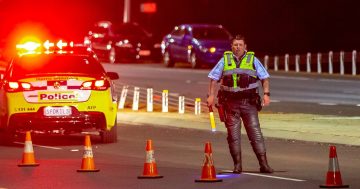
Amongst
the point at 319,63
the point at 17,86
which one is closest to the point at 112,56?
the point at 319,63

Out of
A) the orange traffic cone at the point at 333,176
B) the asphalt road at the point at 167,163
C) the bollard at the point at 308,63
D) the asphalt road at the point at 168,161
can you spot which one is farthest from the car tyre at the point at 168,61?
the orange traffic cone at the point at 333,176

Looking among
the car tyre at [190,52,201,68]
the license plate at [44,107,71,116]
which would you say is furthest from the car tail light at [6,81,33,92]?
the car tyre at [190,52,201,68]

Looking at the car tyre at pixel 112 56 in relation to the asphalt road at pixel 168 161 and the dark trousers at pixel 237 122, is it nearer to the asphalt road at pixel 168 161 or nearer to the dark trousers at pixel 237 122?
the asphalt road at pixel 168 161

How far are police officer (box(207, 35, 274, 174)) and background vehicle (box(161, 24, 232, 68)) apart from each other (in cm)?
2713

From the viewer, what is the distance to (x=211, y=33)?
4428cm

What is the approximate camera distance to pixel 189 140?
2002 cm

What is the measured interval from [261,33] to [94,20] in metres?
26.8

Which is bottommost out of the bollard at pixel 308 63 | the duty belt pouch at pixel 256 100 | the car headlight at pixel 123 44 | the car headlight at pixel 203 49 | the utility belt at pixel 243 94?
the duty belt pouch at pixel 256 100

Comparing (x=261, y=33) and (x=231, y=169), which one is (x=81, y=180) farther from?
(x=261, y=33)

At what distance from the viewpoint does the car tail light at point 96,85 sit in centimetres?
1869

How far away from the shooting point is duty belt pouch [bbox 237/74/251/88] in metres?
14.7

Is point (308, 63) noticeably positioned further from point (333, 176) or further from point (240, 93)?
point (333, 176)

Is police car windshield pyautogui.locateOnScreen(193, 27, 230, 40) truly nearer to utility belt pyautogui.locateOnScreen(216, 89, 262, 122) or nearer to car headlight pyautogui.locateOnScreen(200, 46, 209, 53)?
car headlight pyautogui.locateOnScreen(200, 46, 209, 53)

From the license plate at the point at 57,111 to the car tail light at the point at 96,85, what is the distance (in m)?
0.38
